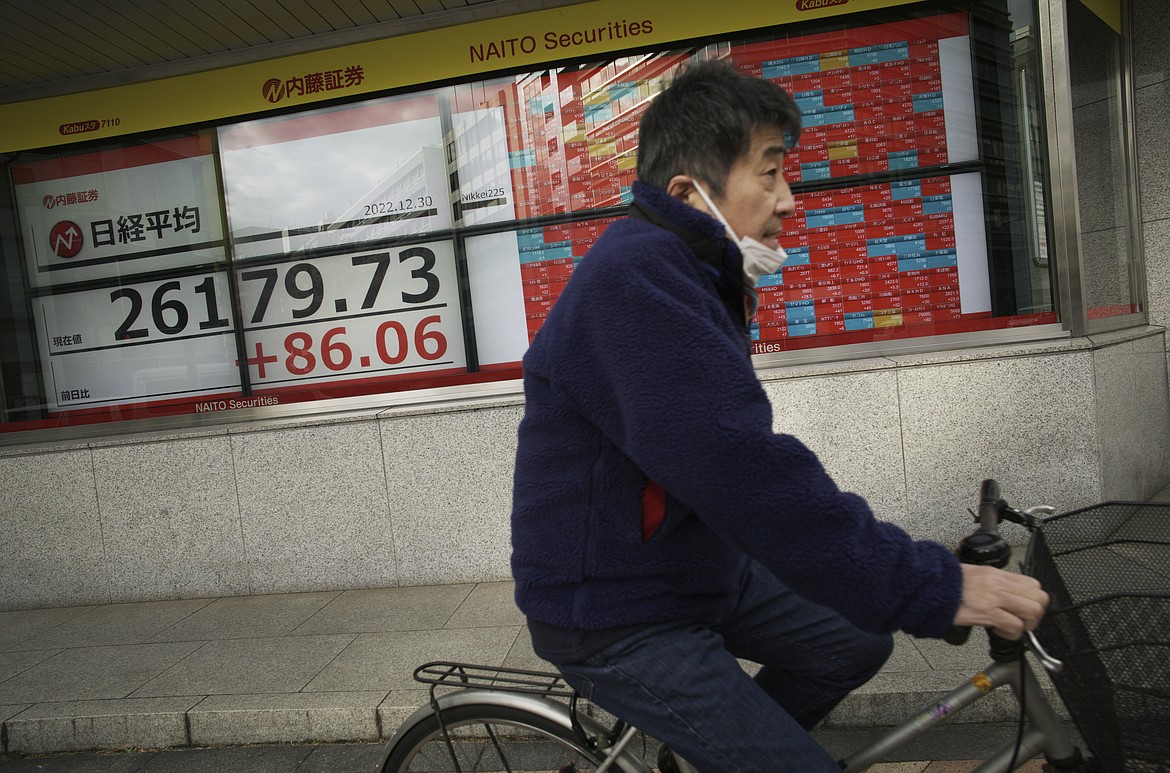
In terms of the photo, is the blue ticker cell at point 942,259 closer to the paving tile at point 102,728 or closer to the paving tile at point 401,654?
the paving tile at point 401,654

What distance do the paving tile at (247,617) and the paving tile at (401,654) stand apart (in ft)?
2.26

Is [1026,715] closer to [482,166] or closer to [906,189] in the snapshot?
[906,189]

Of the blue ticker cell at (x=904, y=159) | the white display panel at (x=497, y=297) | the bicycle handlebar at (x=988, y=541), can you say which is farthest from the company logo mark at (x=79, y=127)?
the bicycle handlebar at (x=988, y=541)

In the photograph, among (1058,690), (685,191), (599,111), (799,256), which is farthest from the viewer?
(599,111)

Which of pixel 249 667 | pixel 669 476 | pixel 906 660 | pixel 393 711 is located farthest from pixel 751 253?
pixel 249 667

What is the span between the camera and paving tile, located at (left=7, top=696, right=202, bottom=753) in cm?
372

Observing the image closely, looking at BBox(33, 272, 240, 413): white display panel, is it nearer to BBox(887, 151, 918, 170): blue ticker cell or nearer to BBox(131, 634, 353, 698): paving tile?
BBox(131, 634, 353, 698): paving tile

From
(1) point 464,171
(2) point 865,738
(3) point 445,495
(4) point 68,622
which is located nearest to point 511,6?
(1) point 464,171

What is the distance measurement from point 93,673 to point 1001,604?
4.54m

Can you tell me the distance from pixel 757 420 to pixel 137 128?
5786 millimetres

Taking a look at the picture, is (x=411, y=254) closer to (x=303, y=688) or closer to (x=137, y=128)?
(x=137, y=128)

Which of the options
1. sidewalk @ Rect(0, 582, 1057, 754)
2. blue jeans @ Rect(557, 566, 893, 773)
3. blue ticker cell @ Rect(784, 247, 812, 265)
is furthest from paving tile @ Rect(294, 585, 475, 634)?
blue jeans @ Rect(557, 566, 893, 773)

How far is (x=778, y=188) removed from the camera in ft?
5.45

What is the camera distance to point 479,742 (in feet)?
6.50
